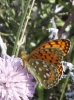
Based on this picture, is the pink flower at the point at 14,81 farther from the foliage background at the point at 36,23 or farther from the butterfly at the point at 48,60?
the foliage background at the point at 36,23

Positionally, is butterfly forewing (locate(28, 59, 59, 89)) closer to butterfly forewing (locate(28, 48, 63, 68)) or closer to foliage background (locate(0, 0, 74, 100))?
butterfly forewing (locate(28, 48, 63, 68))

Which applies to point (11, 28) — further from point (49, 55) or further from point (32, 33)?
point (49, 55)

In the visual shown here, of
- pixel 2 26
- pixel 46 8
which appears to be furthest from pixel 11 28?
pixel 46 8

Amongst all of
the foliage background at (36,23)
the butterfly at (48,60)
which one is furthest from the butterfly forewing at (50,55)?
the foliage background at (36,23)

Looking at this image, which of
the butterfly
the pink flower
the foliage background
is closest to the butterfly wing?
the butterfly

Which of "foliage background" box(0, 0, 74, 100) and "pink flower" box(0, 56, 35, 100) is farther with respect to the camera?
"foliage background" box(0, 0, 74, 100)

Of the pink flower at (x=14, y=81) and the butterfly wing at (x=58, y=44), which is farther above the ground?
the butterfly wing at (x=58, y=44)
